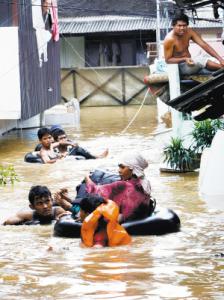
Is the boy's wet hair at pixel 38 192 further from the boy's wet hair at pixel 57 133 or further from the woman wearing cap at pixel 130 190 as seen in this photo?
the boy's wet hair at pixel 57 133

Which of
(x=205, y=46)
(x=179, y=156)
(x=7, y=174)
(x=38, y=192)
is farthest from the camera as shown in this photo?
(x=179, y=156)

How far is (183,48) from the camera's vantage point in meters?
17.5

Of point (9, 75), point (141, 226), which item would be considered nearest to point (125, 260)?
point (141, 226)

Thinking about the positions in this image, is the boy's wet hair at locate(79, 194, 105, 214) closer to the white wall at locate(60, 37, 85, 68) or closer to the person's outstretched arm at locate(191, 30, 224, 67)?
the person's outstretched arm at locate(191, 30, 224, 67)

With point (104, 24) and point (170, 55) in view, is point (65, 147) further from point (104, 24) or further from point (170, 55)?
point (104, 24)

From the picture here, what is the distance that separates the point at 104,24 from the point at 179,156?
25084mm

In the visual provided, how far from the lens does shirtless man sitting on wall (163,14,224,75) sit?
55.1 ft

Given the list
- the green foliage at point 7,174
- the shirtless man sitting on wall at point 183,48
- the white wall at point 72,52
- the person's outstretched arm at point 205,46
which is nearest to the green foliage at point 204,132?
the shirtless man sitting on wall at point 183,48

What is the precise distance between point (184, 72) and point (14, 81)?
25.9 feet

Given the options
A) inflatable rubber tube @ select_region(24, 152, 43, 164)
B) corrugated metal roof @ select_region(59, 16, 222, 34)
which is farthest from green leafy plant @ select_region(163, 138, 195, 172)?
corrugated metal roof @ select_region(59, 16, 222, 34)

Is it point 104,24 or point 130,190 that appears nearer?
point 130,190

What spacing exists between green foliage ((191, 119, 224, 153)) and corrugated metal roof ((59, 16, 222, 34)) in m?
23.6

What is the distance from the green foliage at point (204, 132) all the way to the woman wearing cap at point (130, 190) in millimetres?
6931

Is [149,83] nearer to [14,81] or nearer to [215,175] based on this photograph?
[215,175]
